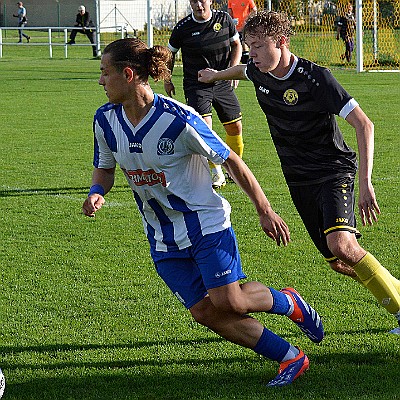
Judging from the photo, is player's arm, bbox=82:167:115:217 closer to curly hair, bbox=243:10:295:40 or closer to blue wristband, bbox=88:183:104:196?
blue wristband, bbox=88:183:104:196

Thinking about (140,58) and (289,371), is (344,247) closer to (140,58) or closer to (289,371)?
(289,371)

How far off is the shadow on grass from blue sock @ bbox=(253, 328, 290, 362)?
14 cm

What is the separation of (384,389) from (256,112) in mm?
12050

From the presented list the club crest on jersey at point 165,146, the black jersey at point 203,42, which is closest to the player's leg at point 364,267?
the club crest on jersey at point 165,146

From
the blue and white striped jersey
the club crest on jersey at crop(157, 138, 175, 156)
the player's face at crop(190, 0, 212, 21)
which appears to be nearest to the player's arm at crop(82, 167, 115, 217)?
the blue and white striped jersey

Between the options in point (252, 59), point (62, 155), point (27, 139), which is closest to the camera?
point (252, 59)

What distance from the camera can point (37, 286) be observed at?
231 inches

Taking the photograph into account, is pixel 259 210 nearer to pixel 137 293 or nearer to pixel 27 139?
pixel 137 293

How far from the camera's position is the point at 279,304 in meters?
4.32

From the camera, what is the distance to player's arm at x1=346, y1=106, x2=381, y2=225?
4.28m

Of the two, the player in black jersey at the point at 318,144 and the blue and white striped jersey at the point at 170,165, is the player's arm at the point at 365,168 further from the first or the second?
the blue and white striped jersey at the point at 170,165

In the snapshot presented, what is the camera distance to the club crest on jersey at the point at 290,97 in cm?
472

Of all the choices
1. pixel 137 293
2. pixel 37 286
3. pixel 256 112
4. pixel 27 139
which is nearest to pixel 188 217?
pixel 137 293

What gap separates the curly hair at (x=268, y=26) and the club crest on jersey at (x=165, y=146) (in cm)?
89
